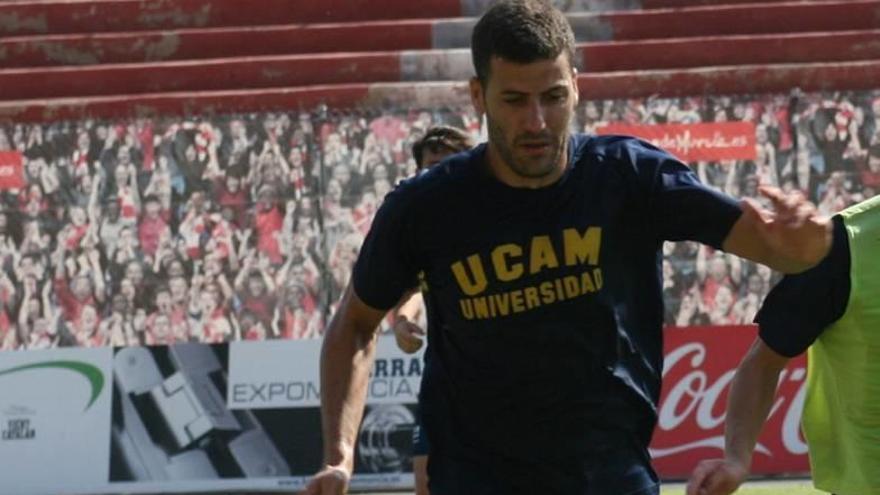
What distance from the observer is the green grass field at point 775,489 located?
11680 millimetres

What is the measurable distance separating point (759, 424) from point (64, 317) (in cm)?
1479

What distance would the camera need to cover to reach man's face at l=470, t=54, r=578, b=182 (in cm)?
394

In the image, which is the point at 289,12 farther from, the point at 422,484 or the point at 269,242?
the point at 422,484

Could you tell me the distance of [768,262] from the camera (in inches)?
152

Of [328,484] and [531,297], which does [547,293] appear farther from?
[328,484]

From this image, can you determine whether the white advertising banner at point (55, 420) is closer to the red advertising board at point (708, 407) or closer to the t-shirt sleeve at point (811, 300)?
the red advertising board at point (708, 407)

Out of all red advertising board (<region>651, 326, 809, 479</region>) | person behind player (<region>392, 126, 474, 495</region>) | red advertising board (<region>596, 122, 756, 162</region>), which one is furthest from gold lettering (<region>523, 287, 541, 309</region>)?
red advertising board (<region>596, 122, 756, 162</region>)

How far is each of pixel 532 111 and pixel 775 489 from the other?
8468 mm

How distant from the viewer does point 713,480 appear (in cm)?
397

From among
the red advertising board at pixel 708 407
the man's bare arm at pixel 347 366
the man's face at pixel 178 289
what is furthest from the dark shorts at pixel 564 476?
the man's face at pixel 178 289

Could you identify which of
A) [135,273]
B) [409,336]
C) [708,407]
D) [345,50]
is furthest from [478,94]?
[345,50]

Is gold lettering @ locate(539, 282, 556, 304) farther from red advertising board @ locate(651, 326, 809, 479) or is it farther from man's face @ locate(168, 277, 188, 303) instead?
man's face @ locate(168, 277, 188, 303)

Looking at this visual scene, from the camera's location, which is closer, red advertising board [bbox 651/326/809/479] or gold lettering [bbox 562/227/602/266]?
gold lettering [bbox 562/227/602/266]

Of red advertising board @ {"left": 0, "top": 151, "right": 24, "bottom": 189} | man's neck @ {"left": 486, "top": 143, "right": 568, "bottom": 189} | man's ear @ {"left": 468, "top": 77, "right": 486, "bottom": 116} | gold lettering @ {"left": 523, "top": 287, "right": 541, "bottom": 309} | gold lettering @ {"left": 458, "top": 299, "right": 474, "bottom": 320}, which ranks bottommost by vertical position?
red advertising board @ {"left": 0, "top": 151, "right": 24, "bottom": 189}
